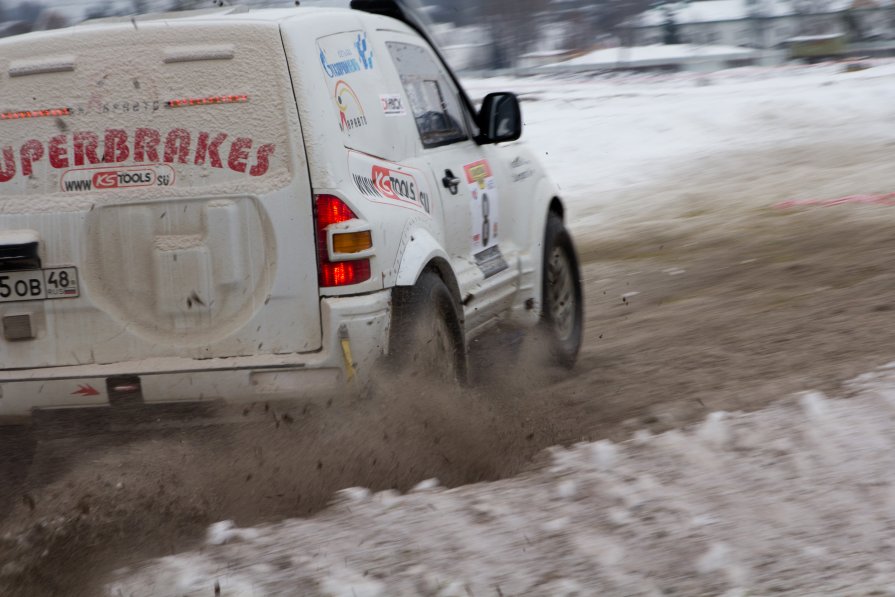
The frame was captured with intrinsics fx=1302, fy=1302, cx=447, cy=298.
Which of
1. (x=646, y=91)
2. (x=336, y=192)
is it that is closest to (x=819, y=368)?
(x=336, y=192)

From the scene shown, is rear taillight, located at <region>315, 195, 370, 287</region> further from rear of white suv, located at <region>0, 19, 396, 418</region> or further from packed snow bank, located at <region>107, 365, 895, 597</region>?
packed snow bank, located at <region>107, 365, 895, 597</region>

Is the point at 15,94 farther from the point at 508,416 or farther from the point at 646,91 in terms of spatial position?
the point at 646,91

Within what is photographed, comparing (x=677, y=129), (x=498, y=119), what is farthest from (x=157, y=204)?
(x=677, y=129)

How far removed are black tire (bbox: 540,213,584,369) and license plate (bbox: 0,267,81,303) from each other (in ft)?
9.61

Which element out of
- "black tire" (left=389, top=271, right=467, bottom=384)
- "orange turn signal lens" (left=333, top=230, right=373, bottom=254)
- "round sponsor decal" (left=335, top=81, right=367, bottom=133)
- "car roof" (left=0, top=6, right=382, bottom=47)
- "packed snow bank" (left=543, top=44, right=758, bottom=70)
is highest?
"car roof" (left=0, top=6, right=382, bottom=47)

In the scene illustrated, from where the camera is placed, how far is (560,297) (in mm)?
7488

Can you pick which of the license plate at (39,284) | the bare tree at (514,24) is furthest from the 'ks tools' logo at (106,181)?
the bare tree at (514,24)

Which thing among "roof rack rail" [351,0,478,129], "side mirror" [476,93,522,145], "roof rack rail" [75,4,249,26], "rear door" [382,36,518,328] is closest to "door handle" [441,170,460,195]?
"rear door" [382,36,518,328]

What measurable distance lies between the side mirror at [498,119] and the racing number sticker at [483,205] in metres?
0.14

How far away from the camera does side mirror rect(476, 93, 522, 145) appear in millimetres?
6355

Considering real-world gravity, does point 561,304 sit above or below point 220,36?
below

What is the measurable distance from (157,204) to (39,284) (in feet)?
1.77

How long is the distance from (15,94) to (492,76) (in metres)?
33.2

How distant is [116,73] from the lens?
479 cm
